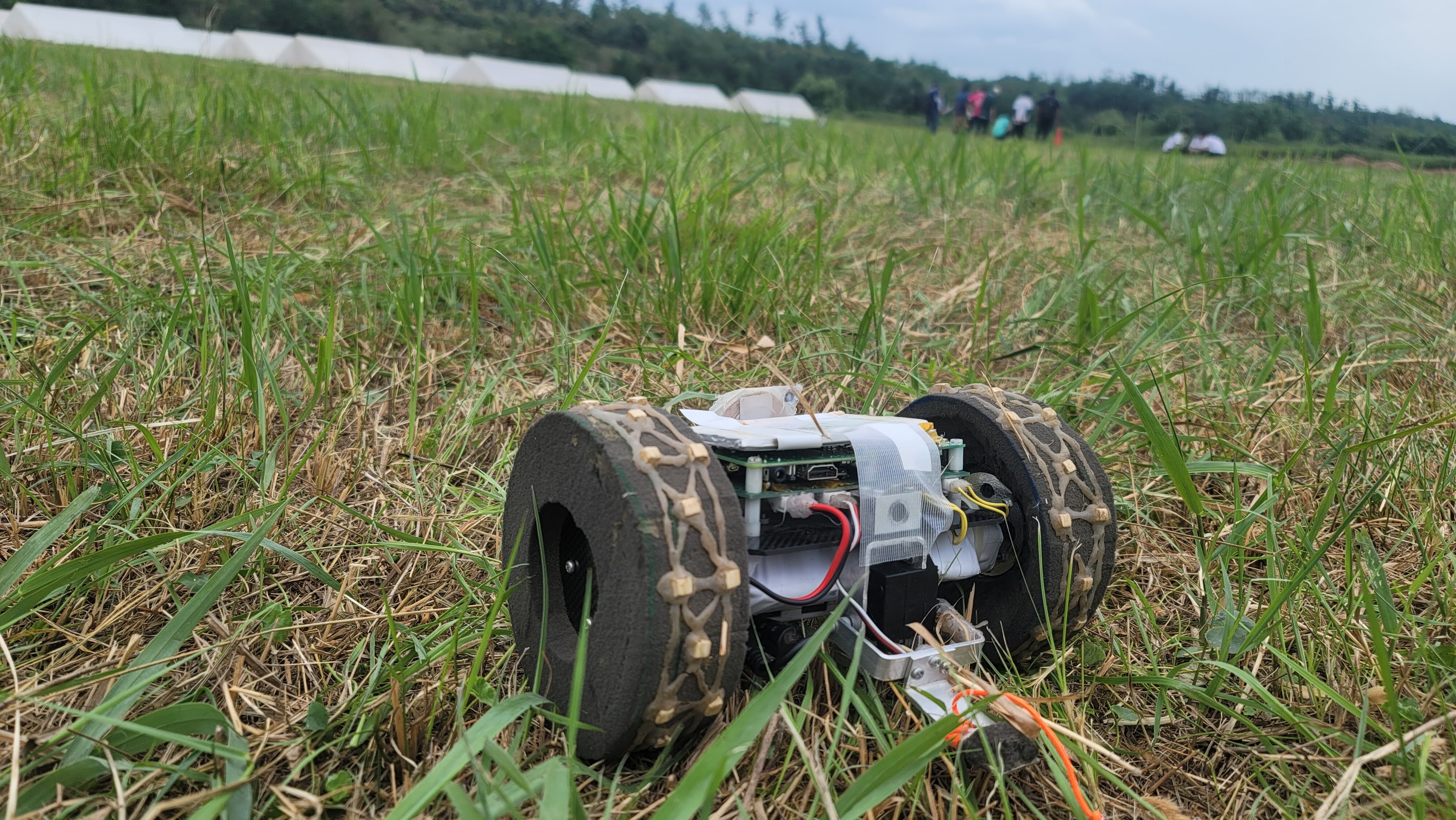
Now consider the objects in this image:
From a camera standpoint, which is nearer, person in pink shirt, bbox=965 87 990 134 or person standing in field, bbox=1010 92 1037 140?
person standing in field, bbox=1010 92 1037 140

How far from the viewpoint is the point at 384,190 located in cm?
380

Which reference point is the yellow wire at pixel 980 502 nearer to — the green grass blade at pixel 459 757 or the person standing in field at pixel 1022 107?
the green grass blade at pixel 459 757

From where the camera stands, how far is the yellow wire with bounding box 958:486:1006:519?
1.48 meters

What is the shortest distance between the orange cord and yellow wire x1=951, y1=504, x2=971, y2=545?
267mm

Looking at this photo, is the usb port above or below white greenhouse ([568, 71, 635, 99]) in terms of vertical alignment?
below

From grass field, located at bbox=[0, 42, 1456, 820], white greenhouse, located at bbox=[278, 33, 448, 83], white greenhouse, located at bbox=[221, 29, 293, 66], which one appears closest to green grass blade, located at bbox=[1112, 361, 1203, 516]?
grass field, located at bbox=[0, 42, 1456, 820]

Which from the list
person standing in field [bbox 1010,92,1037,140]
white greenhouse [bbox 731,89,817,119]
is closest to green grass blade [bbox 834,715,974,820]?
person standing in field [bbox 1010,92,1037,140]

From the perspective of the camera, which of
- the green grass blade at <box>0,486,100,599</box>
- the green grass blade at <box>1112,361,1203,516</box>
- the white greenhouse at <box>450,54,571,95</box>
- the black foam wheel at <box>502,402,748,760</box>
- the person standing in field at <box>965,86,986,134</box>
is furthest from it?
the white greenhouse at <box>450,54,571,95</box>

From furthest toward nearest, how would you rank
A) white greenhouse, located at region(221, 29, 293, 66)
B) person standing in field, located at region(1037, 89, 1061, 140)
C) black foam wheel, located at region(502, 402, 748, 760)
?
white greenhouse, located at region(221, 29, 293, 66) → person standing in field, located at region(1037, 89, 1061, 140) → black foam wheel, located at region(502, 402, 748, 760)

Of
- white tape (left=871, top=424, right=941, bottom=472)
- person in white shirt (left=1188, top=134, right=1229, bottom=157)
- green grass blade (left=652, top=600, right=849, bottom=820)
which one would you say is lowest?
green grass blade (left=652, top=600, right=849, bottom=820)

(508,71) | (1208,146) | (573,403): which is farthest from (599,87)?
(573,403)

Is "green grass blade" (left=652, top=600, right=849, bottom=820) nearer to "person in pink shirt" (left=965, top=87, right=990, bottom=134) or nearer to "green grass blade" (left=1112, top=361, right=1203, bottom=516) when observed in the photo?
"green grass blade" (left=1112, top=361, right=1203, bottom=516)

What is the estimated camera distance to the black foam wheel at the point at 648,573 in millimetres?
1139

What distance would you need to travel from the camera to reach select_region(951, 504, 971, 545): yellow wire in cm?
144
